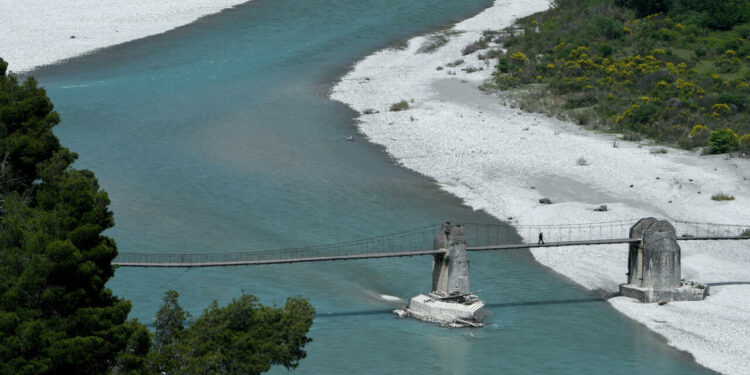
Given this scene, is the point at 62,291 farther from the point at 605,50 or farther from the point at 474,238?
the point at 605,50

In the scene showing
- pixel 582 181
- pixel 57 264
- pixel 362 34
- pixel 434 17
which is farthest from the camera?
pixel 434 17

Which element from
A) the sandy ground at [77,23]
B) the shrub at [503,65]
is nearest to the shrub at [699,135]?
the shrub at [503,65]

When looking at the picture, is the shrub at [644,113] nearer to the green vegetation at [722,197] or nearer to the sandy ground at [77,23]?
the green vegetation at [722,197]

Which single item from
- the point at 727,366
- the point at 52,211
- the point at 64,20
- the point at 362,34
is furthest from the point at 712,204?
the point at 64,20

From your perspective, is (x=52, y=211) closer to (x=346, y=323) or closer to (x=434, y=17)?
(x=346, y=323)

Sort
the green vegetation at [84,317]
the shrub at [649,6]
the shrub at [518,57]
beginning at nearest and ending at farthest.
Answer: the green vegetation at [84,317] < the shrub at [518,57] < the shrub at [649,6]

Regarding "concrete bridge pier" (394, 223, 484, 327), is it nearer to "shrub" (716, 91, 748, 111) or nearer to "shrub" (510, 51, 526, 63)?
"shrub" (716, 91, 748, 111)
